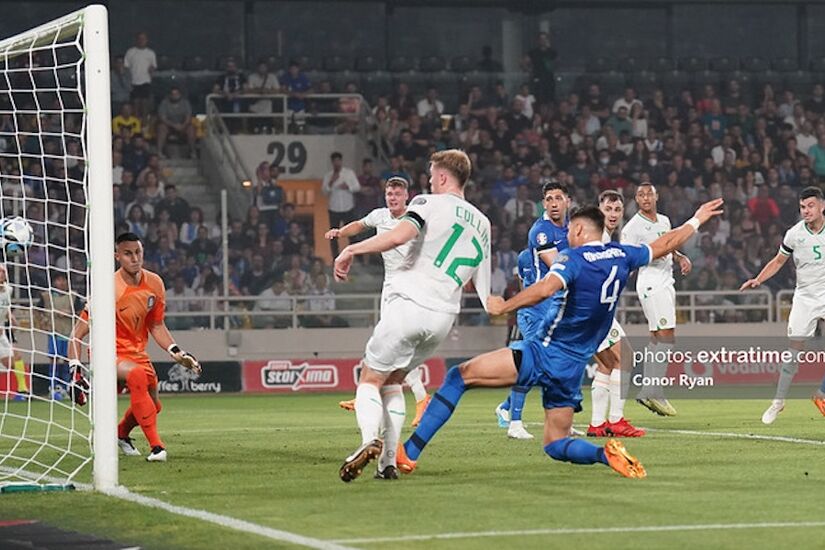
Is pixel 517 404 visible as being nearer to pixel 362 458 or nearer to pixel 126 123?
pixel 362 458

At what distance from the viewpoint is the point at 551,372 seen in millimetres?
9859

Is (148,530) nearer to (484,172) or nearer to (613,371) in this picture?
(613,371)

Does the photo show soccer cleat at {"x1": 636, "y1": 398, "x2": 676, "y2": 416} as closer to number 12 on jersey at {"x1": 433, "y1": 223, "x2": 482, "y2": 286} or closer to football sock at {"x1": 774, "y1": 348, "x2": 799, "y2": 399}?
football sock at {"x1": 774, "y1": 348, "x2": 799, "y2": 399}

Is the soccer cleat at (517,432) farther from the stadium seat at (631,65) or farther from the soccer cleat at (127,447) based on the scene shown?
the stadium seat at (631,65)

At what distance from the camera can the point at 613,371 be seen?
14.1 meters

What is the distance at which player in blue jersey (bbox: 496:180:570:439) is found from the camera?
1278cm

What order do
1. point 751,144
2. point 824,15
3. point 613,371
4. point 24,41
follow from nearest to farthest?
1. point 24,41
2. point 613,371
3. point 751,144
4. point 824,15

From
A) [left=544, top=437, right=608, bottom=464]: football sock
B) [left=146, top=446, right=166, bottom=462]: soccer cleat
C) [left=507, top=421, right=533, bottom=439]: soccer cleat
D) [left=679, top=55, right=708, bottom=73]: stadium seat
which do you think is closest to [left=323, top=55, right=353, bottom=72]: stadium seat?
[left=679, top=55, right=708, bottom=73]: stadium seat

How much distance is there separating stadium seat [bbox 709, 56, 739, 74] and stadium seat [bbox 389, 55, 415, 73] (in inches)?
266

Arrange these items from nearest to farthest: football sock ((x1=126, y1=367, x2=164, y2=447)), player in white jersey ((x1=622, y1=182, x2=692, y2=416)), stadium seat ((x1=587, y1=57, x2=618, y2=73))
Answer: football sock ((x1=126, y1=367, x2=164, y2=447))
player in white jersey ((x1=622, y1=182, x2=692, y2=416))
stadium seat ((x1=587, y1=57, x2=618, y2=73))

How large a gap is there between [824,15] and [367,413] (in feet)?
98.9

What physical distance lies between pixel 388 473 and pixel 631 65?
26.5 metres

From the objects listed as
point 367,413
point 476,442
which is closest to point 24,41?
point 367,413

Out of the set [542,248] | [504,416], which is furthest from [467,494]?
[504,416]
